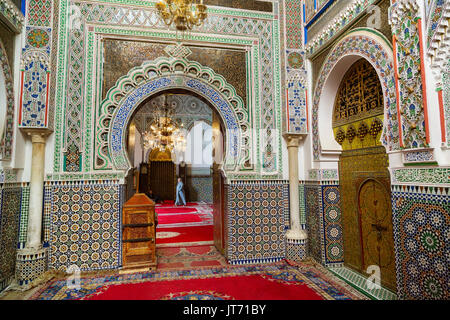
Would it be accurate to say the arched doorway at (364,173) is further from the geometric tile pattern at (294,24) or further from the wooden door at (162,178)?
the wooden door at (162,178)

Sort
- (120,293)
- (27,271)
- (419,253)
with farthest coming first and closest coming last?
1. (27,271)
2. (120,293)
3. (419,253)

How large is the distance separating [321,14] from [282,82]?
105cm

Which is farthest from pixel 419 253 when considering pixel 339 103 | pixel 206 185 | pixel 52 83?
pixel 206 185

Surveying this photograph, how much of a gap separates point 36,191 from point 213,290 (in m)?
2.54

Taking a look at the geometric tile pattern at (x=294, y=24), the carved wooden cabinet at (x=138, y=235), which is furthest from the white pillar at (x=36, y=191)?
the geometric tile pattern at (x=294, y=24)

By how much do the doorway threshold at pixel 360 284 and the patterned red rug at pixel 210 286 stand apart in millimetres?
133

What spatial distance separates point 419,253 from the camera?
2227 millimetres

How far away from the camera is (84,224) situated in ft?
11.6

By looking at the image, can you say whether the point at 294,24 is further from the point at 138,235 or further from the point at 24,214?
the point at 24,214

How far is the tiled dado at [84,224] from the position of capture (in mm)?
3461

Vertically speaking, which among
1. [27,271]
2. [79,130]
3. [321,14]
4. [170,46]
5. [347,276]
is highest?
[321,14]

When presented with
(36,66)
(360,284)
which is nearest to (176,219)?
(36,66)

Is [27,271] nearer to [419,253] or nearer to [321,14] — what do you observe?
[419,253]

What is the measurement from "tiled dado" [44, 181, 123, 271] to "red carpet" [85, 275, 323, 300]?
2.09ft
